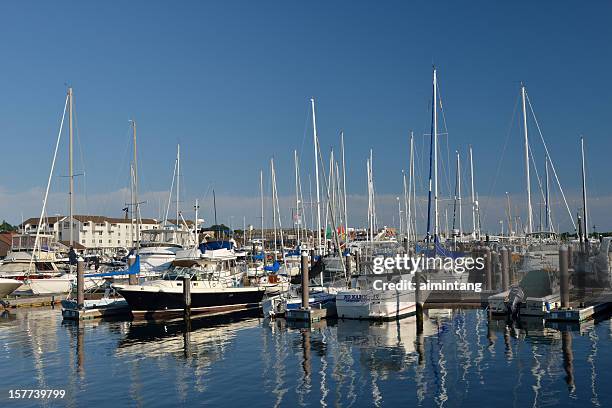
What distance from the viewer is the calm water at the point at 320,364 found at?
19250mm

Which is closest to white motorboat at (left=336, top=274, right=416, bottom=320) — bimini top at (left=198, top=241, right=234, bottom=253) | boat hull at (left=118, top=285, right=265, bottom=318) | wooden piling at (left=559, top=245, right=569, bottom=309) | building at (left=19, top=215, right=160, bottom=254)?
wooden piling at (left=559, top=245, right=569, bottom=309)

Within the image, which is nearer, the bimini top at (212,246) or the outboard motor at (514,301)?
the outboard motor at (514,301)

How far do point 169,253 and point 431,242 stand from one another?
2366 centimetres

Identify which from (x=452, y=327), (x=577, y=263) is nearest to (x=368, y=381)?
(x=452, y=327)

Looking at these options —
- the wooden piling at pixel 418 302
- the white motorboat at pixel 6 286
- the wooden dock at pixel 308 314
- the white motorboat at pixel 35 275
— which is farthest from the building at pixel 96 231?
the wooden piling at pixel 418 302

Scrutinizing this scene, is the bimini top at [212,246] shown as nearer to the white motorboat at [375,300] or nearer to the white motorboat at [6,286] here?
the white motorboat at [6,286]

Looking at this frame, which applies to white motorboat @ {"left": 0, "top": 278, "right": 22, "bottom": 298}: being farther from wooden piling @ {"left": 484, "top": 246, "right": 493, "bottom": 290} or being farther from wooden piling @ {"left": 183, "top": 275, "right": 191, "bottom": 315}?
wooden piling @ {"left": 484, "top": 246, "right": 493, "bottom": 290}

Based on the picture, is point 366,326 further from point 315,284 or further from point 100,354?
point 100,354

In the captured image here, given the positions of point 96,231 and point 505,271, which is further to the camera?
point 96,231

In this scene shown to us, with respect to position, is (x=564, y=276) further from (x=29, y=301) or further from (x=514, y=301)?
(x=29, y=301)

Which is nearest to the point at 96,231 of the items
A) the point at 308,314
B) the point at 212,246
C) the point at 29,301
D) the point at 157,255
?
the point at 212,246

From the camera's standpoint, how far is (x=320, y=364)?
2394cm

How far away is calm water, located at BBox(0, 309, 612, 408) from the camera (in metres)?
19.2

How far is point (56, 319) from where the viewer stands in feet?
128
